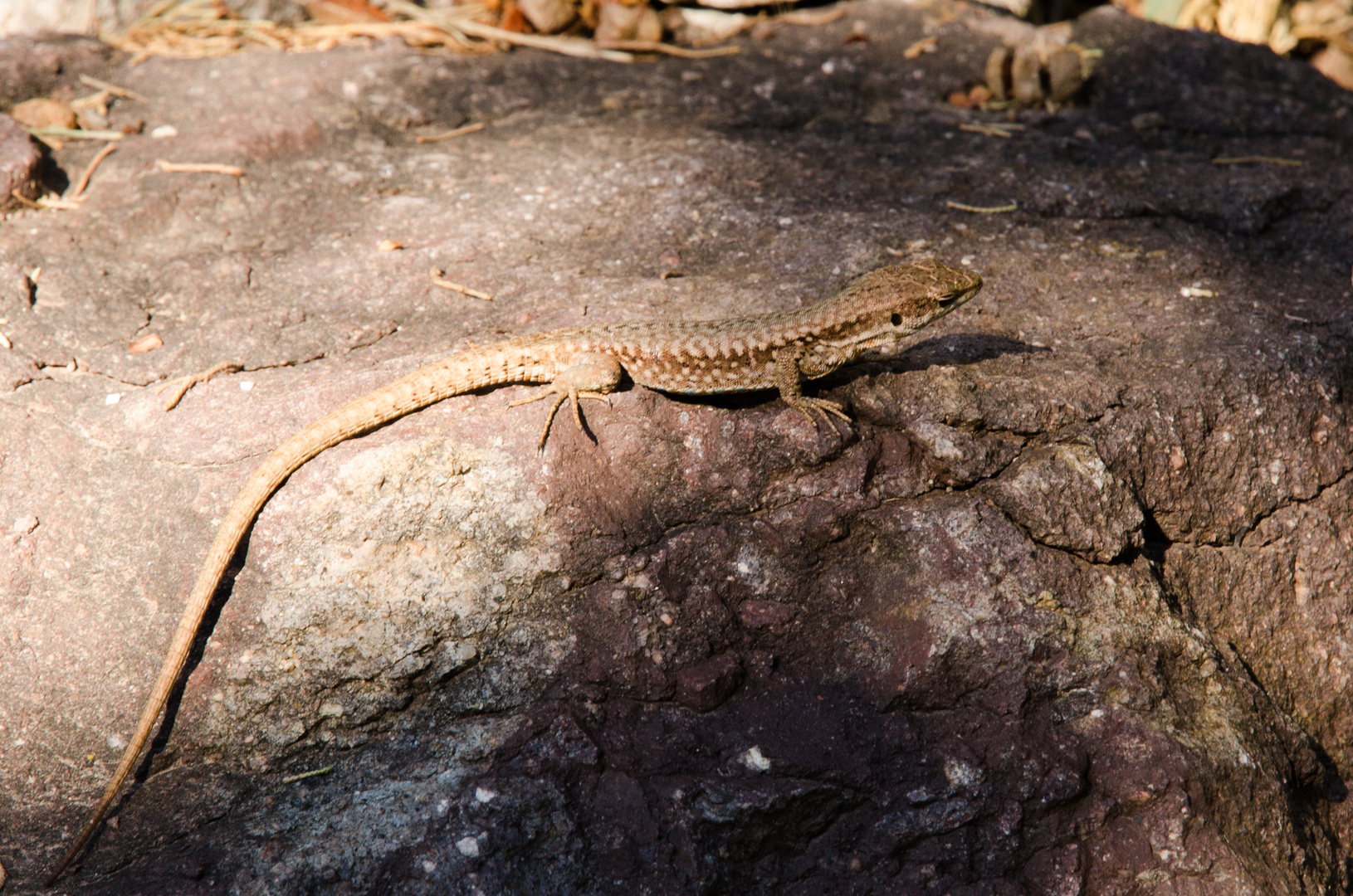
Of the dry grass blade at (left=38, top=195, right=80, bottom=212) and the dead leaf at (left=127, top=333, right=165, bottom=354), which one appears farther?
the dry grass blade at (left=38, top=195, right=80, bottom=212)

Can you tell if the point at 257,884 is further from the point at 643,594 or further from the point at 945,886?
the point at 945,886

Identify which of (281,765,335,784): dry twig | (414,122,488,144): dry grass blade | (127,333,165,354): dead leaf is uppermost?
(414,122,488,144): dry grass blade

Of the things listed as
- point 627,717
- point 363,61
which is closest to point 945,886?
point 627,717

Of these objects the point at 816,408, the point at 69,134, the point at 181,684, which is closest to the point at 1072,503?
the point at 816,408

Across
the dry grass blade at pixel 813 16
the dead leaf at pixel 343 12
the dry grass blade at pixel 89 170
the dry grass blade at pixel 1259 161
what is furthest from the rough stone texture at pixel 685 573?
the dry grass blade at pixel 813 16

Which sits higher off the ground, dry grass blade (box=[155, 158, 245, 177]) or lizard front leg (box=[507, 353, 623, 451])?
dry grass blade (box=[155, 158, 245, 177])

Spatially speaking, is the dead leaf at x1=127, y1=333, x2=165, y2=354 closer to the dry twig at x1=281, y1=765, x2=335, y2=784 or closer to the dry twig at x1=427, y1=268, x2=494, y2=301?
the dry twig at x1=427, y1=268, x2=494, y2=301

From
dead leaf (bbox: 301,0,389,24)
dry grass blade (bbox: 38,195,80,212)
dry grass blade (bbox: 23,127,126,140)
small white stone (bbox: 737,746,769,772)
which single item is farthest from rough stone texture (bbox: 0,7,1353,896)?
dead leaf (bbox: 301,0,389,24)

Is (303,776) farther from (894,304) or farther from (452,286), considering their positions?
(894,304)
